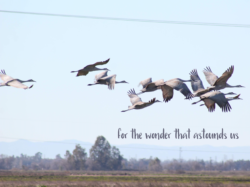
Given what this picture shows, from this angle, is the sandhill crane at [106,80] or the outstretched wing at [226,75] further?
the sandhill crane at [106,80]

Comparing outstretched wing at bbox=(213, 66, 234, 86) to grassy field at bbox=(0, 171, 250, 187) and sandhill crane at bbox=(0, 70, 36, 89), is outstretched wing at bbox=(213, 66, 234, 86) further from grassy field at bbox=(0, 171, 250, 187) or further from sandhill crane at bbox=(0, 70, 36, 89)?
grassy field at bbox=(0, 171, 250, 187)

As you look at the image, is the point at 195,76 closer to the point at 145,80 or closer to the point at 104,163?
the point at 145,80

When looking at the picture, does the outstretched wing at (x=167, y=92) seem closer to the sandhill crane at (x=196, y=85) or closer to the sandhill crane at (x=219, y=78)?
the sandhill crane at (x=196, y=85)

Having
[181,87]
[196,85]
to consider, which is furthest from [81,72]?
[196,85]

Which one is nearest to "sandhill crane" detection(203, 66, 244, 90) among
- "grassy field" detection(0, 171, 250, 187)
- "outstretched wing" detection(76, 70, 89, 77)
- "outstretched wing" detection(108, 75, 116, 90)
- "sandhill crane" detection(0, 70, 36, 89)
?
"outstretched wing" detection(108, 75, 116, 90)

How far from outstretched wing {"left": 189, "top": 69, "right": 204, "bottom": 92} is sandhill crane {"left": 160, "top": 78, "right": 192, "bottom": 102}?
1.07 m

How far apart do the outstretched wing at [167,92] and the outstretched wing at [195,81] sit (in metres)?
1.57

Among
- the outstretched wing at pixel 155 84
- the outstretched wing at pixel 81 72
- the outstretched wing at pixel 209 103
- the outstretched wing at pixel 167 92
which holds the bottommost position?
the outstretched wing at pixel 209 103

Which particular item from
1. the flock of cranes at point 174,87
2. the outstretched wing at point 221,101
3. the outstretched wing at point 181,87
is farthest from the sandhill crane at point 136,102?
the outstretched wing at point 221,101

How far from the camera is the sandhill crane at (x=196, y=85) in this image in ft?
54.7

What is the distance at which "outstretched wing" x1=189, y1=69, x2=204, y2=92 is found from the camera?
1777cm

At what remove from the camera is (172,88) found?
16.4m

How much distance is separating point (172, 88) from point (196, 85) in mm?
1941

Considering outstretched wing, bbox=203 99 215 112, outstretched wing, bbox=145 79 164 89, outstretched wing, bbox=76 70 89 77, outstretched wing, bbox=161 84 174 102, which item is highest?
outstretched wing, bbox=76 70 89 77
